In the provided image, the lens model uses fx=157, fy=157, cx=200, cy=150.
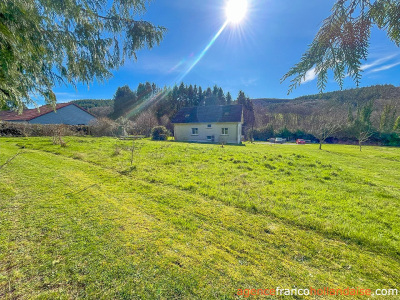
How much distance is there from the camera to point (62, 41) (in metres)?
2.85

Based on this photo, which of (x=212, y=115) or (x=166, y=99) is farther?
(x=166, y=99)

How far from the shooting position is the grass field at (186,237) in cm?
172

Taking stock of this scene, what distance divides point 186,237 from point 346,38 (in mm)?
3380

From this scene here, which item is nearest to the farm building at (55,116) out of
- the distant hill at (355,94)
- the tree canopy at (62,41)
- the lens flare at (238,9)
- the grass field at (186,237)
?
the grass field at (186,237)

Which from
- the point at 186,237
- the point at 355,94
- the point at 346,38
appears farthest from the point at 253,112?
the point at 186,237

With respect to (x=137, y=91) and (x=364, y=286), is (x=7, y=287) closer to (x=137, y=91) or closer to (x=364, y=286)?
(x=364, y=286)

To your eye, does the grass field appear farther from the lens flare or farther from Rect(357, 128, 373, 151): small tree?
Rect(357, 128, 373, 151): small tree

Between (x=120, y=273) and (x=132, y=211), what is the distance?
1.42 m

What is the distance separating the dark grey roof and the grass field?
16.2m

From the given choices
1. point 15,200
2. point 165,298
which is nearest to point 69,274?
point 165,298

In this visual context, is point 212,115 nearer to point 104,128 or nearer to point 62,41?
point 104,128

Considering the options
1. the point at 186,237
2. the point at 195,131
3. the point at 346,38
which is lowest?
the point at 186,237

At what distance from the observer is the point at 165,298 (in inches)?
61.0

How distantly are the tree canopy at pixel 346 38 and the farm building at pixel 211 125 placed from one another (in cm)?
1663
